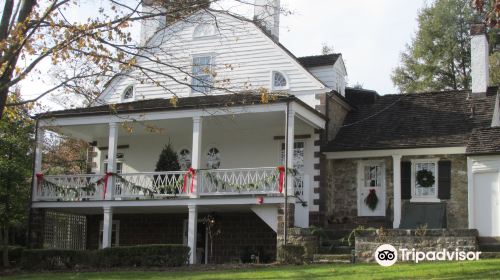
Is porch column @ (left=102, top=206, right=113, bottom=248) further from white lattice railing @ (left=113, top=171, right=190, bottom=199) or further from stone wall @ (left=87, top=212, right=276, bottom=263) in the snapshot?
stone wall @ (left=87, top=212, right=276, bottom=263)

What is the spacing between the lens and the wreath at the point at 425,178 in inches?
863

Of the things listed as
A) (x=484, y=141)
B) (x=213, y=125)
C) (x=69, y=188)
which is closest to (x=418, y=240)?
(x=484, y=141)

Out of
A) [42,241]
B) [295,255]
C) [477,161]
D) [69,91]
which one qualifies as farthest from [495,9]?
[42,241]

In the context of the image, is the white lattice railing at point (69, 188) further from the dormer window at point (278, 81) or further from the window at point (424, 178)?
the window at point (424, 178)

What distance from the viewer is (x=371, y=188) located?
22.7 metres

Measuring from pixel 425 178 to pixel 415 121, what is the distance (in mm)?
2256

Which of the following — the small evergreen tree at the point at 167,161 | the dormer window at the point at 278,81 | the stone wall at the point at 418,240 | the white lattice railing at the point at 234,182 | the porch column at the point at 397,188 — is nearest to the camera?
the stone wall at the point at 418,240

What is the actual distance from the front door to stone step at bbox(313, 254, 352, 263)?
16.5 ft

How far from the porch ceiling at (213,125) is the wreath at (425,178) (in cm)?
368

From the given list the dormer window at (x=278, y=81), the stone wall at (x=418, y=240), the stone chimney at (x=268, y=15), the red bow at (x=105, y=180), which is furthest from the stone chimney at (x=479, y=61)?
the red bow at (x=105, y=180)

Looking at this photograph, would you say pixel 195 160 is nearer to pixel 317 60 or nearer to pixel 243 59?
pixel 243 59

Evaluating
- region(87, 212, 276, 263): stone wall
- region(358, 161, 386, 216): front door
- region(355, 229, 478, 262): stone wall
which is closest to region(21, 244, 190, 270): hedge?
region(87, 212, 276, 263): stone wall

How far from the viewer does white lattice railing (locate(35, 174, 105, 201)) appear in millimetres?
22609

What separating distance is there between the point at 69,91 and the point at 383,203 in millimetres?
12513
